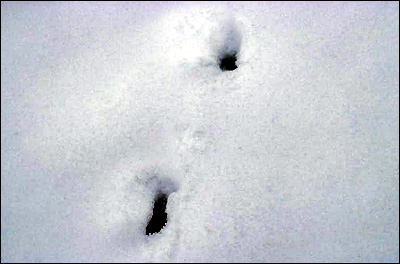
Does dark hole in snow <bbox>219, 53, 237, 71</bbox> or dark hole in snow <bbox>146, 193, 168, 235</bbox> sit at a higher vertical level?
dark hole in snow <bbox>219, 53, 237, 71</bbox>

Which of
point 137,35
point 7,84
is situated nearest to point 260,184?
point 137,35

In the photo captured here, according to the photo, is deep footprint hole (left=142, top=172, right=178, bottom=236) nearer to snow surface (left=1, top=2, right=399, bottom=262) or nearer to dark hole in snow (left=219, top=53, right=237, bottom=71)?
snow surface (left=1, top=2, right=399, bottom=262)

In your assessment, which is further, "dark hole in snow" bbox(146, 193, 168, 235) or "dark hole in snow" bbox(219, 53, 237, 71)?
"dark hole in snow" bbox(219, 53, 237, 71)

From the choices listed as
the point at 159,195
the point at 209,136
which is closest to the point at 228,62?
the point at 209,136

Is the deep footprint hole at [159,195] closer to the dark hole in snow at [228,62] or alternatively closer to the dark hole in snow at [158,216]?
the dark hole in snow at [158,216]

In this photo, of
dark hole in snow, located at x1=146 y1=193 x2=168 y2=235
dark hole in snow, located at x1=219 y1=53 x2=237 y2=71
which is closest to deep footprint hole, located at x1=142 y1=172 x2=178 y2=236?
dark hole in snow, located at x1=146 y1=193 x2=168 y2=235

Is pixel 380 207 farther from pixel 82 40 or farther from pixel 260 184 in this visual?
pixel 82 40

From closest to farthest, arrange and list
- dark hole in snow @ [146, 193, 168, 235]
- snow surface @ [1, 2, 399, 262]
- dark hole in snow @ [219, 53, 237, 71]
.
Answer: snow surface @ [1, 2, 399, 262] → dark hole in snow @ [146, 193, 168, 235] → dark hole in snow @ [219, 53, 237, 71]
